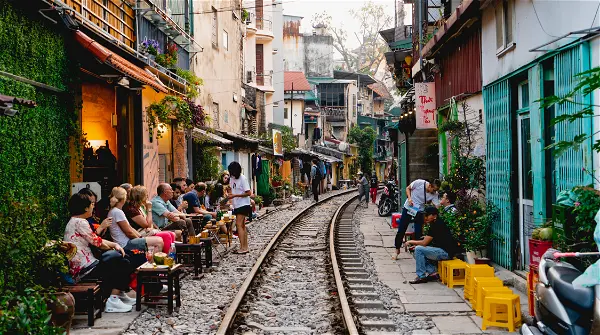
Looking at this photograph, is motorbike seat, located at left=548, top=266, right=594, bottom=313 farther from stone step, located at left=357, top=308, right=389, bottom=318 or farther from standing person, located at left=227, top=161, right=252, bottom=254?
standing person, located at left=227, top=161, right=252, bottom=254

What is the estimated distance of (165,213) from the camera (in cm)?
1190

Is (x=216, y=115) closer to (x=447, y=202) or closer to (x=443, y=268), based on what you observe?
(x=447, y=202)

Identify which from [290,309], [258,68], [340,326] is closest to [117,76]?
[290,309]

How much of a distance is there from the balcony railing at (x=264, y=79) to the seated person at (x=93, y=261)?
3320 cm

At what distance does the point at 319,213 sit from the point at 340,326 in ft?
59.7

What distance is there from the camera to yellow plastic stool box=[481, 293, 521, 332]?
7152mm

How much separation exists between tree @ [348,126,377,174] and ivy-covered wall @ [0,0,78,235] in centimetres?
4920

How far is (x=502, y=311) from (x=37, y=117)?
7049mm

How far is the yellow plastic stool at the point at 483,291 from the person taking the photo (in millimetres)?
7523

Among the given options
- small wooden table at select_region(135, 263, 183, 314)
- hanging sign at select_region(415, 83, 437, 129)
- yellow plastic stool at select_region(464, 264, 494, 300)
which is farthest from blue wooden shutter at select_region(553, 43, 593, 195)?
hanging sign at select_region(415, 83, 437, 129)

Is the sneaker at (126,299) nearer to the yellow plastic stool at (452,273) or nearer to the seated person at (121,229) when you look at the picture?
the seated person at (121,229)

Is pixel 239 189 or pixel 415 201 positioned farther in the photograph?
pixel 415 201

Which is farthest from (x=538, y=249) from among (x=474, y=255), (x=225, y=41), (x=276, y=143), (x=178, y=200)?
(x=276, y=143)

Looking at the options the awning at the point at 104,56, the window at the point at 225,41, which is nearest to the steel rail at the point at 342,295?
the awning at the point at 104,56
